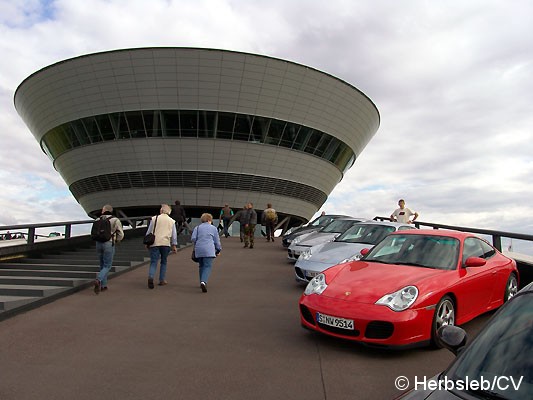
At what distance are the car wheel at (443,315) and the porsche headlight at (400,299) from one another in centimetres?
36

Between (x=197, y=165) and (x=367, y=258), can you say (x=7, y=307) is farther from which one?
(x=197, y=165)

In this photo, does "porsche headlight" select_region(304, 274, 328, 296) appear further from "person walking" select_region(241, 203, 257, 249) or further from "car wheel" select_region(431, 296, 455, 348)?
"person walking" select_region(241, 203, 257, 249)

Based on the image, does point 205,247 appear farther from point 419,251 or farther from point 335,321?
point 335,321

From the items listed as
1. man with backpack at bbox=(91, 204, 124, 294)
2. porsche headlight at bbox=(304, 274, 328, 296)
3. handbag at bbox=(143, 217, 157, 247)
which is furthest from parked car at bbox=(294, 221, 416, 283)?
man with backpack at bbox=(91, 204, 124, 294)

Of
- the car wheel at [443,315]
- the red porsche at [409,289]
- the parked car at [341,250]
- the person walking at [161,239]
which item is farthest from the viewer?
the person walking at [161,239]

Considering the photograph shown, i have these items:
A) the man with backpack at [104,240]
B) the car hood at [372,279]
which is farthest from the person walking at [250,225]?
the car hood at [372,279]

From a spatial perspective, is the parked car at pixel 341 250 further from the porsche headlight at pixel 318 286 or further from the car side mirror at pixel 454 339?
the car side mirror at pixel 454 339

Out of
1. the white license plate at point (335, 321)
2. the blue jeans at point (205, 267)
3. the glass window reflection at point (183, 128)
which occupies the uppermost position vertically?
the glass window reflection at point (183, 128)

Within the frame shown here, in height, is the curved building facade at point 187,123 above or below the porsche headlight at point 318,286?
above

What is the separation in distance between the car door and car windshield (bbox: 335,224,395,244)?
321 centimetres

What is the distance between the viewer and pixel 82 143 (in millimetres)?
34844

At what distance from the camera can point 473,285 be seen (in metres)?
5.88

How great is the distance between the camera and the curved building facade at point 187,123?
107ft

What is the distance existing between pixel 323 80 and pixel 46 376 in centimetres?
3295
